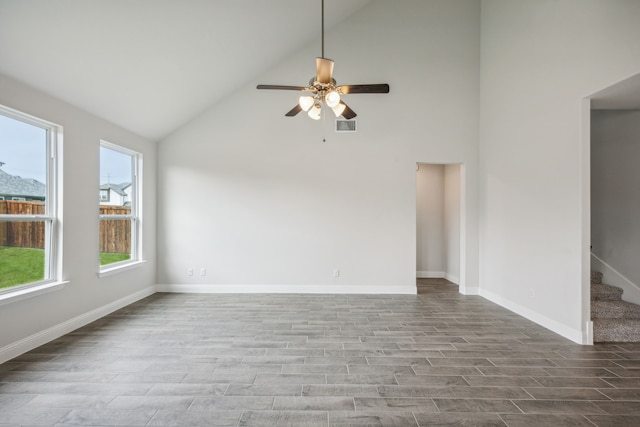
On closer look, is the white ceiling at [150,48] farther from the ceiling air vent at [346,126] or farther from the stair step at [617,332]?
the stair step at [617,332]

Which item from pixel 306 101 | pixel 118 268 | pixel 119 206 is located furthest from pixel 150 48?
pixel 118 268

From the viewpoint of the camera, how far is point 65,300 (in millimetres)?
3301

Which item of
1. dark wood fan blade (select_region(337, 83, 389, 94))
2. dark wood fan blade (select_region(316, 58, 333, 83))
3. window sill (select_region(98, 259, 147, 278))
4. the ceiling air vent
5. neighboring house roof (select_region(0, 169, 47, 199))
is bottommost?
window sill (select_region(98, 259, 147, 278))

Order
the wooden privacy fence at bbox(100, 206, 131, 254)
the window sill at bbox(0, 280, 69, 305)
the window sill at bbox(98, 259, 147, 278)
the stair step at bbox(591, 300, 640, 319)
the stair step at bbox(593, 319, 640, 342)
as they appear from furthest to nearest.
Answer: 1. the wooden privacy fence at bbox(100, 206, 131, 254)
2. the window sill at bbox(98, 259, 147, 278)
3. the stair step at bbox(591, 300, 640, 319)
4. the stair step at bbox(593, 319, 640, 342)
5. the window sill at bbox(0, 280, 69, 305)

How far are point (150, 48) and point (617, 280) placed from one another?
21.5 ft

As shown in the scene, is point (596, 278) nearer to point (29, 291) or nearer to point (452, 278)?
point (452, 278)

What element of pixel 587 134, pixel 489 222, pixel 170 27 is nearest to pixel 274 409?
pixel 170 27

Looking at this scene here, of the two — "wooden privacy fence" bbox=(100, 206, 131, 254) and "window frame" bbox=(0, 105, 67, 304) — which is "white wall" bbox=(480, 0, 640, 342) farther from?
"wooden privacy fence" bbox=(100, 206, 131, 254)

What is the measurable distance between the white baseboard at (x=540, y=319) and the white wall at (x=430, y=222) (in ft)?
5.14

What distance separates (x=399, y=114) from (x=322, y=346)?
4.01 metres

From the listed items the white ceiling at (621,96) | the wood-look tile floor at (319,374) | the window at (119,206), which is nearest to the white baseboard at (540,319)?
the wood-look tile floor at (319,374)

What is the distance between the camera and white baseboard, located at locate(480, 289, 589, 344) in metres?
3.14

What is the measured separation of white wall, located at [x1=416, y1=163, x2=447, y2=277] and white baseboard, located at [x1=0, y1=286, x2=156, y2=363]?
5.61 metres

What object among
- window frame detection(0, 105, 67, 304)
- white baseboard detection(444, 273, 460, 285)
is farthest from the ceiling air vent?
window frame detection(0, 105, 67, 304)
